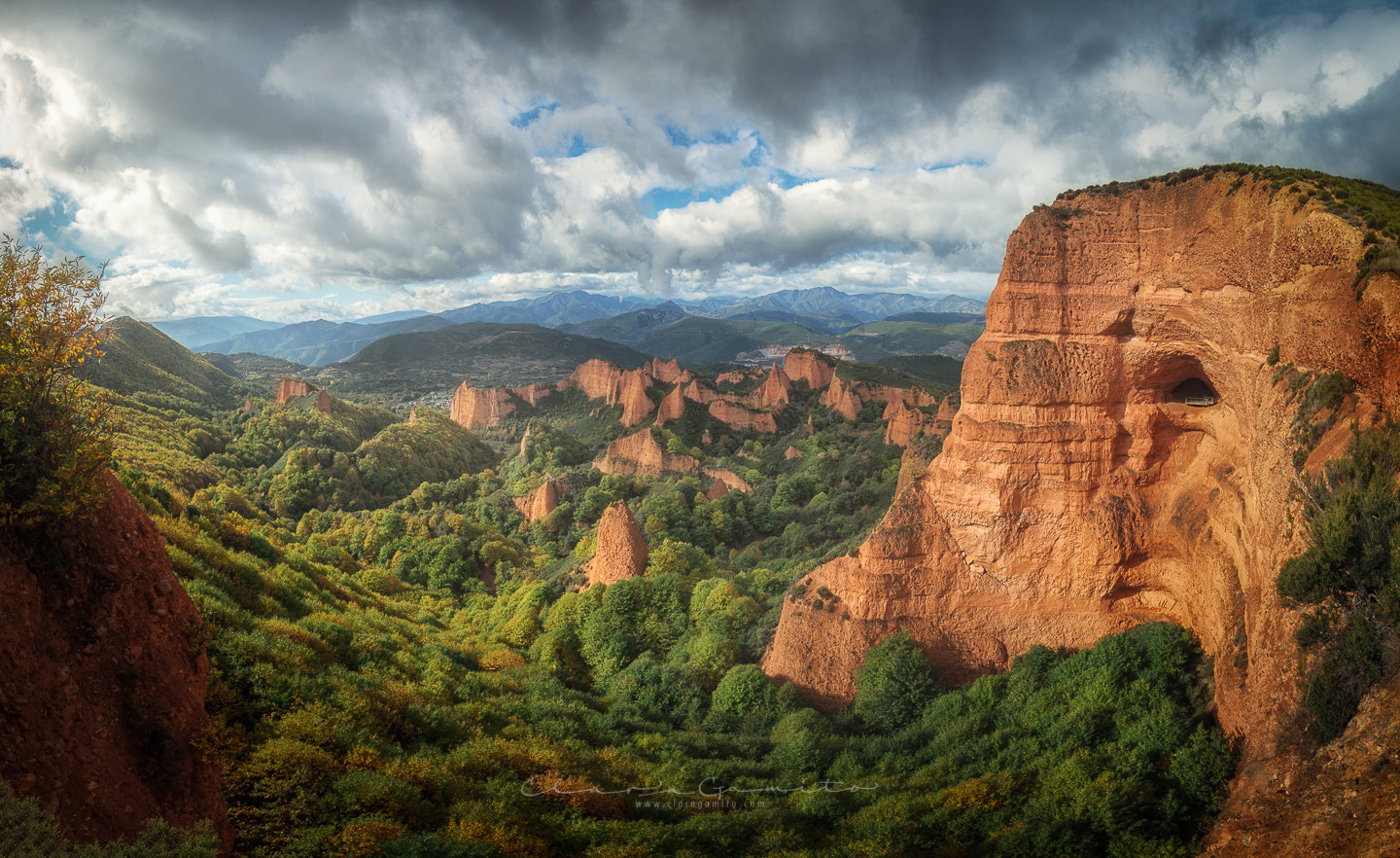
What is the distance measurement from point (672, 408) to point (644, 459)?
18.2 m

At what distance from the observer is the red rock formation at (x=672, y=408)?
82812 mm

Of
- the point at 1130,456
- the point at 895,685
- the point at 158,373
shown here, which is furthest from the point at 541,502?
the point at 158,373

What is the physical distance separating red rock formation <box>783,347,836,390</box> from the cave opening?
73073 mm

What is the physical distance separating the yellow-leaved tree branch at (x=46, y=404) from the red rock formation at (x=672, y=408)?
2874 inches

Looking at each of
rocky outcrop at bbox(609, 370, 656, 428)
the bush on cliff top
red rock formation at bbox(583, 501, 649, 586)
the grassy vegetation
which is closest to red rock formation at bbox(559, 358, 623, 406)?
rocky outcrop at bbox(609, 370, 656, 428)

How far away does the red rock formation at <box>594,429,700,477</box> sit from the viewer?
65.2 metres

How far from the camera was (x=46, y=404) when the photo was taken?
925cm

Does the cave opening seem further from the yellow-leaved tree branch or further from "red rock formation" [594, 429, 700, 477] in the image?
"red rock formation" [594, 429, 700, 477]

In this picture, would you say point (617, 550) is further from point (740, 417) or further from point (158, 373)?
point (158, 373)

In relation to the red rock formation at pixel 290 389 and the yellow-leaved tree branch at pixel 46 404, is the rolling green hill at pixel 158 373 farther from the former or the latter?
the yellow-leaved tree branch at pixel 46 404

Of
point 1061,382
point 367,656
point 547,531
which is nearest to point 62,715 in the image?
point 367,656

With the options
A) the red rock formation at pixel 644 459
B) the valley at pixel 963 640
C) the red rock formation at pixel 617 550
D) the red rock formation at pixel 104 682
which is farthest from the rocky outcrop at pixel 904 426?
the red rock formation at pixel 104 682

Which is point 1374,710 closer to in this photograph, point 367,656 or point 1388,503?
point 1388,503

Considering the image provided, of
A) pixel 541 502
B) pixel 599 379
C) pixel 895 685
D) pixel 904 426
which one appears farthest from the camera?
pixel 599 379
